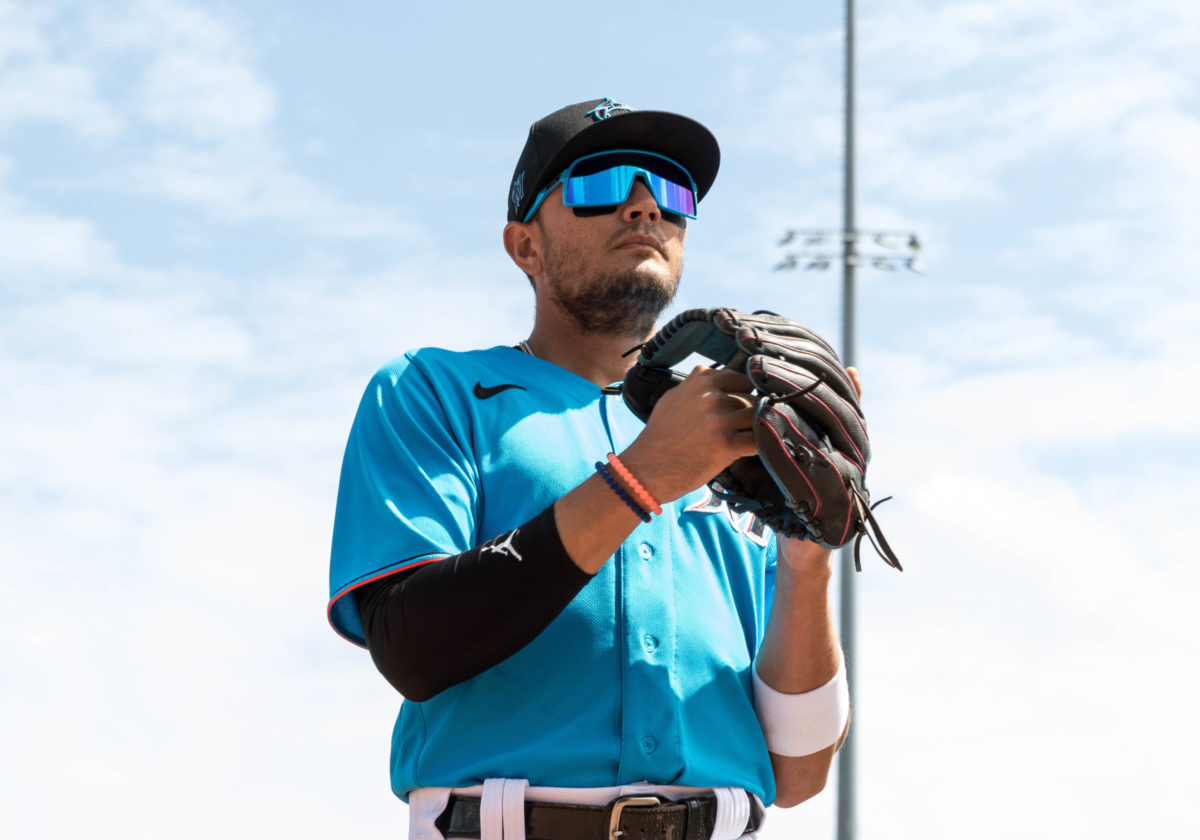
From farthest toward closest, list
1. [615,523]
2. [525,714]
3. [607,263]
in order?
[607,263]
[525,714]
[615,523]

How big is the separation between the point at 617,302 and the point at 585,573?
1041 millimetres

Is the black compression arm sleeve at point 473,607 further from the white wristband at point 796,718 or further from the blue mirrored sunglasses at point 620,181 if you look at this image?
the blue mirrored sunglasses at point 620,181

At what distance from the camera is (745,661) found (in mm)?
3406

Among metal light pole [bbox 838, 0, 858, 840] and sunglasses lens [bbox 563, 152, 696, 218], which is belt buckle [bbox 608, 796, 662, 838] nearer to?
sunglasses lens [bbox 563, 152, 696, 218]

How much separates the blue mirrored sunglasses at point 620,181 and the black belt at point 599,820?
1.56 meters

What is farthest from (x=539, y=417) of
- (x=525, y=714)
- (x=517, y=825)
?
(x=517, y=825)

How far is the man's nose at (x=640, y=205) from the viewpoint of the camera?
12.0 ft

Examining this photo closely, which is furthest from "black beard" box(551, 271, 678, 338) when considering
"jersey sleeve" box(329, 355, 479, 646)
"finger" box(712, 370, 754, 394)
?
"finger" box(712, 370, 754, 394)

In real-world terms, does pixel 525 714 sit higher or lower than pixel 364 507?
lower

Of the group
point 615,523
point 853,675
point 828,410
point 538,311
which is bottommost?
point 853,675

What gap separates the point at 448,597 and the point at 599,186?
133 centimetres

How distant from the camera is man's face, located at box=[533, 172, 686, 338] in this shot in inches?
143

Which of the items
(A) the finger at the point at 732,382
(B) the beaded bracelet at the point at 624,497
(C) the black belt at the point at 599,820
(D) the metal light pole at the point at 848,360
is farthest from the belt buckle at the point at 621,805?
(D) the metal light pole at the point at 848,360

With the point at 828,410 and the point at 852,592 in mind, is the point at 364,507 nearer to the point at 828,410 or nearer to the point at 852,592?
the point at 828,410
